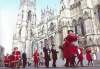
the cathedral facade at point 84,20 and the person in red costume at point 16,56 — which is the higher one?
the cathedral facade at point 84,20

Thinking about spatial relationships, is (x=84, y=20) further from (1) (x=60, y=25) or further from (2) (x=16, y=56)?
(2) (x=16, y=56)

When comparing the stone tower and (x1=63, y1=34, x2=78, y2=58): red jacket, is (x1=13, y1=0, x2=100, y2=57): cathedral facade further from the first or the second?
(x1=63, y1=34, x2=78, y2=58): red jacket

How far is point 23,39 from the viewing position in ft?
148

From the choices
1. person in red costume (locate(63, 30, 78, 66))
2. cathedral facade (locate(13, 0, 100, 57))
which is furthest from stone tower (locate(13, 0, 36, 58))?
person in red costume (locate(63, 30, 78, 66))

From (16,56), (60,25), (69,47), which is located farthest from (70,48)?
(60,25)

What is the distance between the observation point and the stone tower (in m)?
44.2

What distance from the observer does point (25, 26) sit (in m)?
46.3

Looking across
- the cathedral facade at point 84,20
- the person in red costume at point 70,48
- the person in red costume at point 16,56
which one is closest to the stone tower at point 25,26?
the cathedral facade at point 84,20

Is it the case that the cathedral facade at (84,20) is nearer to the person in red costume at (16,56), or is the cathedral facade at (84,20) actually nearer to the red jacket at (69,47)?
the person in red costume at (16,56)

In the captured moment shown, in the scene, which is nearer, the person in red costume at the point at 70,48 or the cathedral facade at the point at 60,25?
the person in red costume at the point at 70,48

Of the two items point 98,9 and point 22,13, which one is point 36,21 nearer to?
point 22,13

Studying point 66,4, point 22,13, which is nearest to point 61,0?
point 66,4

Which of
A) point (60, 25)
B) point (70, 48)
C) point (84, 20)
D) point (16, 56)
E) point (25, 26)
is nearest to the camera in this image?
point (70, 48)

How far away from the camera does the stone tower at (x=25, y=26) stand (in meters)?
44.2
